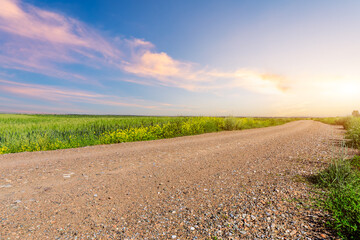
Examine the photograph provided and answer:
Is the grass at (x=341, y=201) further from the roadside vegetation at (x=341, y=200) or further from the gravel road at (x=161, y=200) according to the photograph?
the gravel road at (x=161, y=200)

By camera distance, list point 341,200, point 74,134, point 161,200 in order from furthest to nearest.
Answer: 1. point 74,134
2. point 161,200
3. point 341,200

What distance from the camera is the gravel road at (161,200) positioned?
143 inches

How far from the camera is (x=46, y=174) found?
22.8ft

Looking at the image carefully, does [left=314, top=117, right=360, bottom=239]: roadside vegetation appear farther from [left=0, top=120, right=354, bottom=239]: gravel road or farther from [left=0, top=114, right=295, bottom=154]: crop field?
[left=0, top=114, right=295, bottom=154]: crop field

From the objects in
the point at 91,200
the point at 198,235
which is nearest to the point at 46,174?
the point at 91,200

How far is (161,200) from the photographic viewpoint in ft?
16.0

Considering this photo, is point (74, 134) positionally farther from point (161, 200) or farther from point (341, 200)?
point (341, 200)

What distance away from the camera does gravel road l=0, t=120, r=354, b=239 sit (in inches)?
143

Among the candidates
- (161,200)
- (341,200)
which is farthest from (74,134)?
(341,200)

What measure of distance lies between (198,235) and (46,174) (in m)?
6.40

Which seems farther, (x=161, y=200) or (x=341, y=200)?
(x=161, y=200)

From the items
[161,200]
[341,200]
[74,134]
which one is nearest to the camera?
[341,200]

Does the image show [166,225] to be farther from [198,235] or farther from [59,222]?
[59,222]

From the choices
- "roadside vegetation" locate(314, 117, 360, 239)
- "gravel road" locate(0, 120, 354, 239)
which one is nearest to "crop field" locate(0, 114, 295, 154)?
"gravel road" locate(0, 120, 354, 239)
